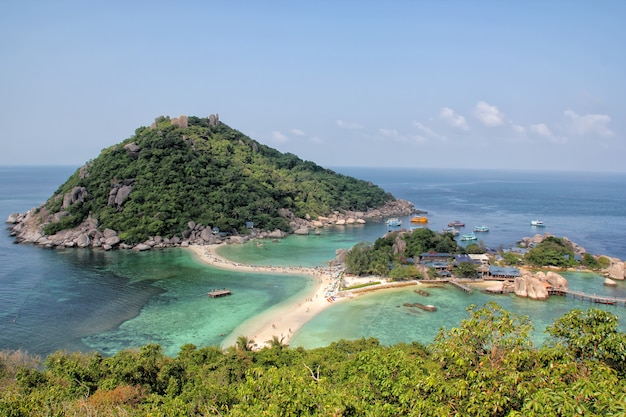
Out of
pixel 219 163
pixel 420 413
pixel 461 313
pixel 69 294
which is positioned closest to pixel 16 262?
pixel 69 294

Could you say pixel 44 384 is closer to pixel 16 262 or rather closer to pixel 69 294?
pixel 69 294

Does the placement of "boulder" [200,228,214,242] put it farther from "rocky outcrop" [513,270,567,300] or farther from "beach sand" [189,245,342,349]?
"rocky outcrop" [513,270,567,300]

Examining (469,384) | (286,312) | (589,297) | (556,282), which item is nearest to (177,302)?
(286,312)

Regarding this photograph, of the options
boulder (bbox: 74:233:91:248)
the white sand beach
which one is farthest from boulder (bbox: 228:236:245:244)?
boulder (bbox: 74:233:91:248)

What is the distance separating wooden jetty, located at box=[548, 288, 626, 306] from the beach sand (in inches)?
678

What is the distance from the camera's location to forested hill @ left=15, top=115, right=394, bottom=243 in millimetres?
51219

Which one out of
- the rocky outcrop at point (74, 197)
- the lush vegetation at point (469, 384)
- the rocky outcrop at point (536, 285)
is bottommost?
the rocky outcrop at point (536, 285)

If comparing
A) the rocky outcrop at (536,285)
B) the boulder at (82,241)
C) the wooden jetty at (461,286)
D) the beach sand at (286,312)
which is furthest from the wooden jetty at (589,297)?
the boulder at (82,241)

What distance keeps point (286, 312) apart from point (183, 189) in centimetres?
3383

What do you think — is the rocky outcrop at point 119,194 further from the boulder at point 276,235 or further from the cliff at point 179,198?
the boulder at point 276,235

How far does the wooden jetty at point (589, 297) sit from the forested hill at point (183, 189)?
35.4 metres

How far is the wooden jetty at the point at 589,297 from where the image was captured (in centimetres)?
3011

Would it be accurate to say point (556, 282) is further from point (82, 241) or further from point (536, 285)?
point (82, 241)

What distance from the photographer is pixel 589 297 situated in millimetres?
30562
